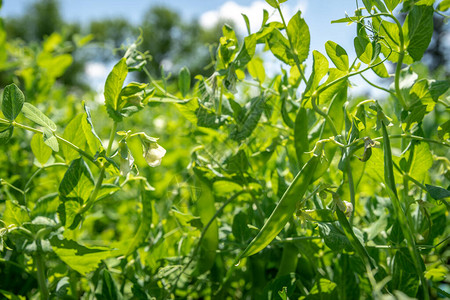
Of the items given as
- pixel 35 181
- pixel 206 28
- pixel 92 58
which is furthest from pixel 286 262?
pixel 206 28

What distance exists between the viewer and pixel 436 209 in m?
0.41

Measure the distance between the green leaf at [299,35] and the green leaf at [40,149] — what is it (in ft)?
0.92

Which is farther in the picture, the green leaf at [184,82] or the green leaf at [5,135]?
the green leaf at [184,82]

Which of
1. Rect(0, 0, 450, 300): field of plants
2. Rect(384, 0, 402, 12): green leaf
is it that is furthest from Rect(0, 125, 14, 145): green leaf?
Rect(384, 0, 402, 12): green leaf

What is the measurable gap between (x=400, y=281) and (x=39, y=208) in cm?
37

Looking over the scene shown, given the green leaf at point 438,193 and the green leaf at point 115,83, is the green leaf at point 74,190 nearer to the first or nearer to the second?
the green leaf at point 115,83

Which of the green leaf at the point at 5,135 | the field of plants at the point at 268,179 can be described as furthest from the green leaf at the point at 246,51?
the green leaf at the point at 5,135

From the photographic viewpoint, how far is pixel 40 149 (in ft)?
1.37

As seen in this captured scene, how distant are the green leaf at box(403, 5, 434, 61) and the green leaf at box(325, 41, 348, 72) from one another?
49 millimetres

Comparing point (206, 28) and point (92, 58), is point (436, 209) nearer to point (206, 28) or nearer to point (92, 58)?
point (92, 58)

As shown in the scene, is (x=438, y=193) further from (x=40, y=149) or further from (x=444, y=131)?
(x=40, y=149)

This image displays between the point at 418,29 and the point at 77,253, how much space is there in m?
0.36

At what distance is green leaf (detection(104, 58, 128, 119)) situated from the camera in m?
0.32

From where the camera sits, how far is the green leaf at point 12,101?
0.33m
